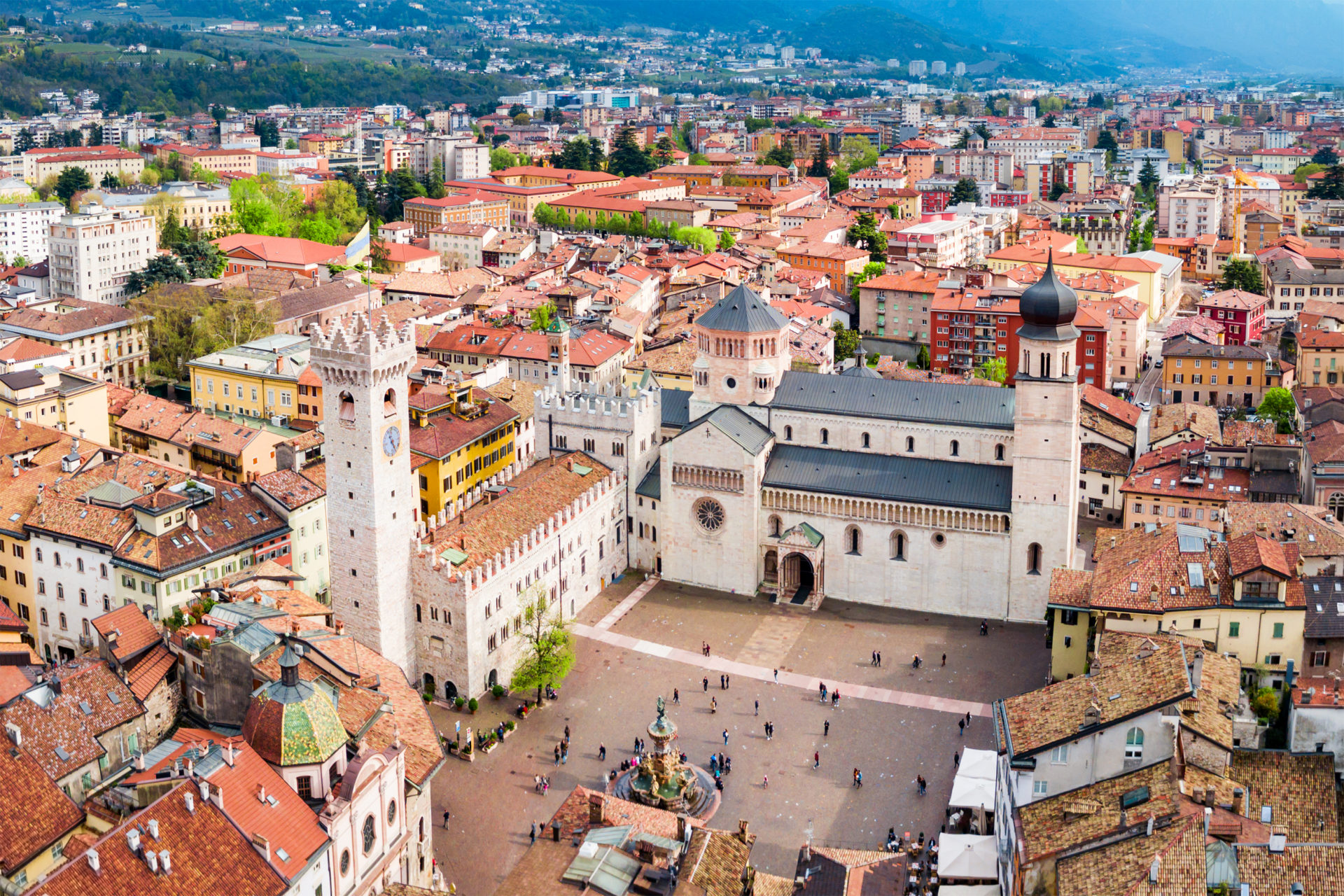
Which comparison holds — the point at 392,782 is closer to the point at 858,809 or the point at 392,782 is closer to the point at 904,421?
the point at 858,809

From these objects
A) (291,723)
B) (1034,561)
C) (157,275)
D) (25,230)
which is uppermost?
(25,230)

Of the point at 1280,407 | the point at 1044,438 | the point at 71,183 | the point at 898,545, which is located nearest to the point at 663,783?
the point at 898,545

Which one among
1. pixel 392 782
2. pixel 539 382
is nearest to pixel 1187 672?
pixel 392 782

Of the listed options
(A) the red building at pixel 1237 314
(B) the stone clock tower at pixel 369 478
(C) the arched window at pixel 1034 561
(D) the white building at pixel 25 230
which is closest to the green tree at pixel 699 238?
(A) the red building at pixel 1237 314

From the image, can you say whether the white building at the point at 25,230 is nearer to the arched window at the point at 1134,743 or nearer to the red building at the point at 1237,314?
the red building at the point at 1237,314

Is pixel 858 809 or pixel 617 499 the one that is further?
pixel 617 499

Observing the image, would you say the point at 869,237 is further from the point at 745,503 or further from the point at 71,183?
the point at 71,183
